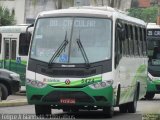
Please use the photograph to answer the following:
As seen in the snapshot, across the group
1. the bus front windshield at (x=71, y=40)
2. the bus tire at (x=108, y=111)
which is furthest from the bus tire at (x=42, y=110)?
the bus tire at (x=108, y=111)

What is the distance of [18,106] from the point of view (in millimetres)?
25281

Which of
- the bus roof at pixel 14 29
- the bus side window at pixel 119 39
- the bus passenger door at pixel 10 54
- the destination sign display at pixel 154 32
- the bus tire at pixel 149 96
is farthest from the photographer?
the bus tire at pixel 149 96

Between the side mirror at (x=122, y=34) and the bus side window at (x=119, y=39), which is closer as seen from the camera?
the bus side window at (x=119, y=39)

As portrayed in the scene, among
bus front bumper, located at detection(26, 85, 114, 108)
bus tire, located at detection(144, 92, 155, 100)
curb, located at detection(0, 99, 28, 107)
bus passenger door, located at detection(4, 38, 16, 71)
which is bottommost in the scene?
bus tire, located at detection(144, 92, 155, 100)

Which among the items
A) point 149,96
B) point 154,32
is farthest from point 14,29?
point 149,96

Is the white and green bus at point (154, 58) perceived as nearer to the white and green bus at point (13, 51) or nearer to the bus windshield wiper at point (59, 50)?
the white and green bus at point (13, 51)

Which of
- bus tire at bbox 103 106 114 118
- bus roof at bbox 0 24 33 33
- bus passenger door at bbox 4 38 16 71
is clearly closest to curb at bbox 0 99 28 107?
bus tire at bbox 103 106 114 118

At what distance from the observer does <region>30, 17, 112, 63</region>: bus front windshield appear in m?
18.8

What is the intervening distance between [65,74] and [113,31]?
1.84 m

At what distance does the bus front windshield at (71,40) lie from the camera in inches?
739

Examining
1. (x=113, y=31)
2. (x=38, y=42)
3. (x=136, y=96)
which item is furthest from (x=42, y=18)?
(x=136, y=96)

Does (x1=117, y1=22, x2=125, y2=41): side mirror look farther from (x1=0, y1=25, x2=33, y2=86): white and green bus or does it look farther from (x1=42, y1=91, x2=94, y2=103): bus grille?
(x1=0, y1=25, x2=33, y2=86): white and green bus

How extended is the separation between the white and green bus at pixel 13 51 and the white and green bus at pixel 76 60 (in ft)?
40.0

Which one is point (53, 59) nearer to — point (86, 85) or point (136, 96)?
point (86, 85)
